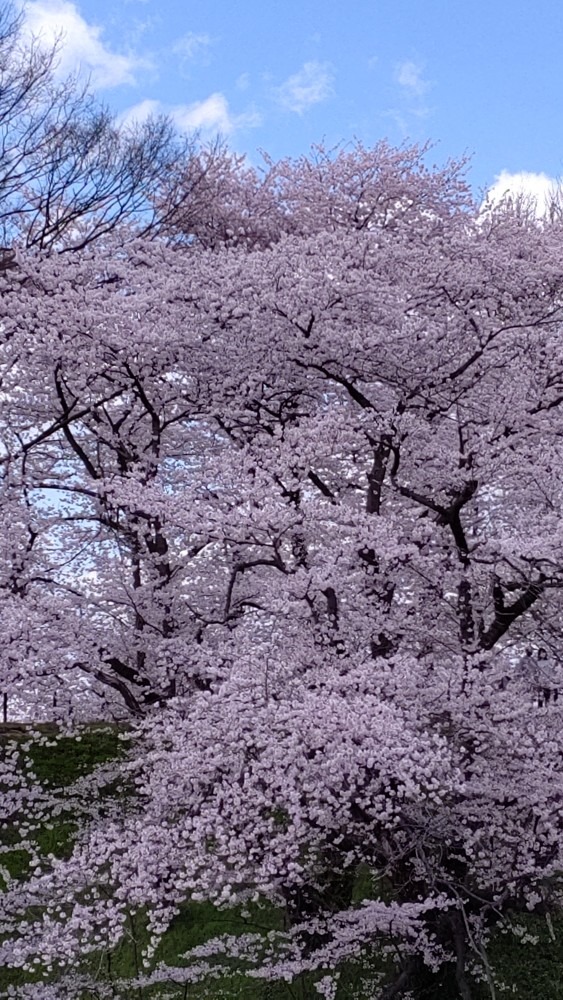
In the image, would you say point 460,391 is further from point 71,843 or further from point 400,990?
point 71,843

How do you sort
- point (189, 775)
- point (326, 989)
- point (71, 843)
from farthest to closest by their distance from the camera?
point (71, 843) → point (326, 989) → point (189, 775)

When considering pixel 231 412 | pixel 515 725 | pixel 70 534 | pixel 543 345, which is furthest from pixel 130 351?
pixel 515 725

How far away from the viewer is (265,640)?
404 inches

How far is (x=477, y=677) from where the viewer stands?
8.85 m

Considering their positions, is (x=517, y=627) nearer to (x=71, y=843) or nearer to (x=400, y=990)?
(x=400, y=990)

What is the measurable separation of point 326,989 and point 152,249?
11.1 m

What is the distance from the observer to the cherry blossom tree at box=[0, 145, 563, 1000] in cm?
808

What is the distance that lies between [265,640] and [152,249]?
25.6 ft

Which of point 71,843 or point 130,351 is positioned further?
point 71,843

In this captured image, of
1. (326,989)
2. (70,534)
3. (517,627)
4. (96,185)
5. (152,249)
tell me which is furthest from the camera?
(96,185)

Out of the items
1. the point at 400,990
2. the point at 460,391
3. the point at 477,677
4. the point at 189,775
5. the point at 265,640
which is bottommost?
the point at 400,990

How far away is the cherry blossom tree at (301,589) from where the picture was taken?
8.08 meters

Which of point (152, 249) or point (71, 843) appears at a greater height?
point (152, 249)

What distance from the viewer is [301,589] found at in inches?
376
